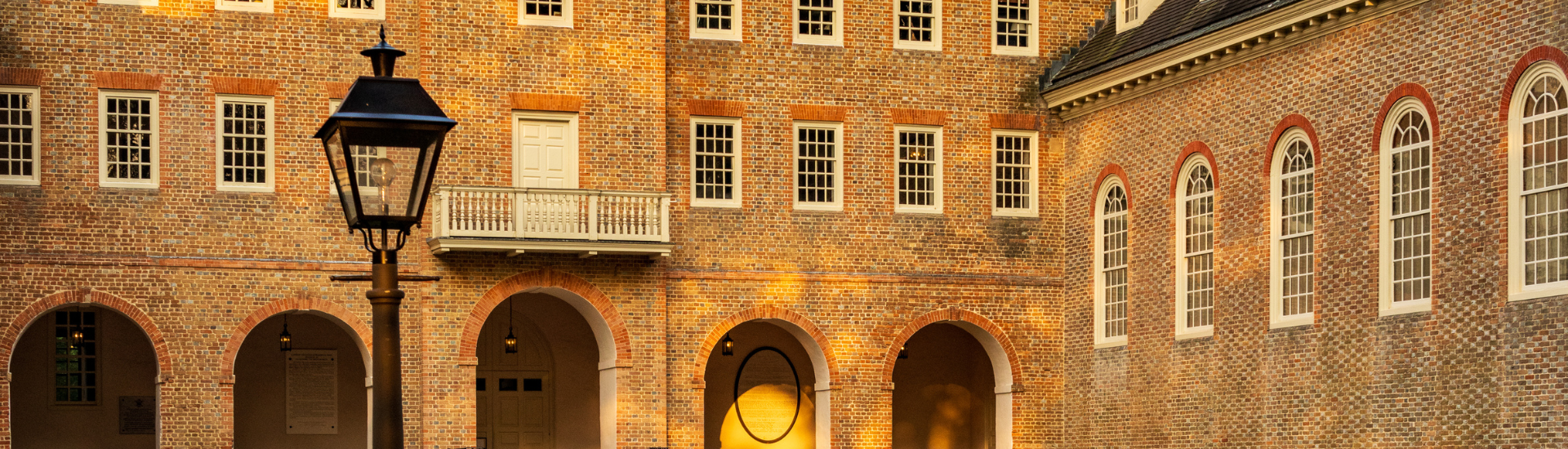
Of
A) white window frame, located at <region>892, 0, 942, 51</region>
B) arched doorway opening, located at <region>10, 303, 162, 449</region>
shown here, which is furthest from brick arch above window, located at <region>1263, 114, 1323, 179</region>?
arched doorway opening, located at <region>10, 303, 162, 449</region>

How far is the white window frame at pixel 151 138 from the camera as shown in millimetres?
24859

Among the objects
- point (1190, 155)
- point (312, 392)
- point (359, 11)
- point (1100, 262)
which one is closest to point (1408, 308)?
point (1190, 155)

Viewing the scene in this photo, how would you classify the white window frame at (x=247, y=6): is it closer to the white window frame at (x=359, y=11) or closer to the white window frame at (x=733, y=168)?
the white window frame at (x=359, y=11)

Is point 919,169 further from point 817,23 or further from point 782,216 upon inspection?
point 817,23

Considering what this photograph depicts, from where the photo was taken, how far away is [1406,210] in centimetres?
2111

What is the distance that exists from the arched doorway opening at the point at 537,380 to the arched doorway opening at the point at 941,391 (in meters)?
5.40

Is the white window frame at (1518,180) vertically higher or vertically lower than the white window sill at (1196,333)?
higher

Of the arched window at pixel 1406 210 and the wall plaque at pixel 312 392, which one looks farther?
the wall plaque at pixel 312 392

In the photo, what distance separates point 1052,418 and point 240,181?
12824mm

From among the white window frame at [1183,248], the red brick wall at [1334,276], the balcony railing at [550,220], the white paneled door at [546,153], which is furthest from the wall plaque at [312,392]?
the white window frame at [1183,248]

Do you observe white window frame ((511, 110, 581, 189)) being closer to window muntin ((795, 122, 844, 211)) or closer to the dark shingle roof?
window muntin ((795, 122, 844, 211))

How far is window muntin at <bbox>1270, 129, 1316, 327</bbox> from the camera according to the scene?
2291 cm

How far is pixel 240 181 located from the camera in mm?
25531

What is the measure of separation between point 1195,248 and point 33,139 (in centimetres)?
1605
